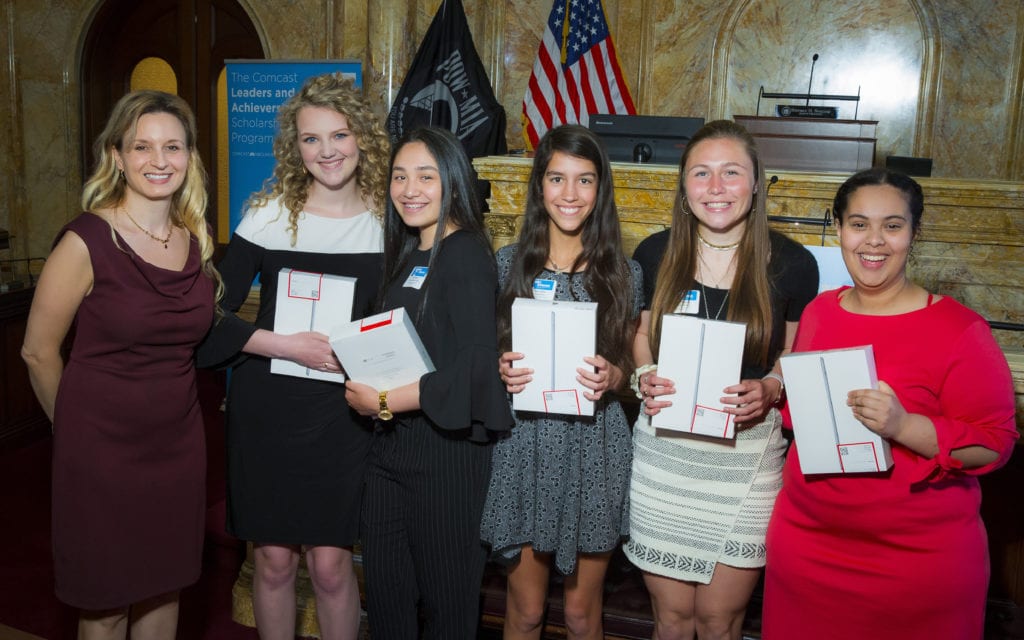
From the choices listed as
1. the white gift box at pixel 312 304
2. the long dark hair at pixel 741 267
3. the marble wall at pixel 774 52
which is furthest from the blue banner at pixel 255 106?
the long dark hair at pixel 741 267

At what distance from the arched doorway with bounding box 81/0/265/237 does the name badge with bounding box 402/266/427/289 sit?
5.53 meters

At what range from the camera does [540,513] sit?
206 cm

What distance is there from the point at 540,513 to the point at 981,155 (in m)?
5.19

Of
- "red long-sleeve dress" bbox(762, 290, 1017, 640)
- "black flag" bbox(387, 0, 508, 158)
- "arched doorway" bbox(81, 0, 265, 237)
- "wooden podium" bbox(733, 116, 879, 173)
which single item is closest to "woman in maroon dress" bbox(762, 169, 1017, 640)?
"red long-sleeve dress" bbox(762, 290, 1017, 640)

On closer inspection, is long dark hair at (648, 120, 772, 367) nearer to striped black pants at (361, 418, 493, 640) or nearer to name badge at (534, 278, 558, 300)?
name badge at (534, 278, 558, 300)

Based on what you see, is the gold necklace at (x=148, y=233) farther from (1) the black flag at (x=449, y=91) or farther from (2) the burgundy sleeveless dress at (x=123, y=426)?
(1) the black flag at (x=449, y=91)

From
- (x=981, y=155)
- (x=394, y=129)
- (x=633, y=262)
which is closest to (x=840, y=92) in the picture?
(x=981, y=155)

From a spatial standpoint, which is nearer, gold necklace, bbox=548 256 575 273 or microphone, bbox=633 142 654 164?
gold necklace, bbox=548 256 575 273

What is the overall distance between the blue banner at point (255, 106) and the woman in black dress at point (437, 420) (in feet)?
12.6

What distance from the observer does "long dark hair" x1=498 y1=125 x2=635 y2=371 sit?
2102 millimetres

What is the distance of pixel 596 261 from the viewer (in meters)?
2.12

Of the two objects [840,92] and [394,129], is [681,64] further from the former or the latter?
[394,129]

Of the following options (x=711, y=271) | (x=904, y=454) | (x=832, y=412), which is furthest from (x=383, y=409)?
(x=904, y=454)

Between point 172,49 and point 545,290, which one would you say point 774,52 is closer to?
point 545,290
